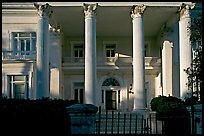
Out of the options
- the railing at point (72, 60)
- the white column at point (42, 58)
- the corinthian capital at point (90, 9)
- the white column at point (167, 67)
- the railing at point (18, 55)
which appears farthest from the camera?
the railing at point (72, 60)

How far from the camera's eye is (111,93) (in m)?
33.7

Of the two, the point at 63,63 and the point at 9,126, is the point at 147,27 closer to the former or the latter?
the point at 63,63

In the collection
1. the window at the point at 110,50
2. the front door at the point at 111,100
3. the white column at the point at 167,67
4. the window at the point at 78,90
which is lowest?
the front door at the point at 111,100

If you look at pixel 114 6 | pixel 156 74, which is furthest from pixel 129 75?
pixel 114 6

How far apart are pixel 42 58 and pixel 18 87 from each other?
620 centimetres

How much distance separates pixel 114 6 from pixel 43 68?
254 inches

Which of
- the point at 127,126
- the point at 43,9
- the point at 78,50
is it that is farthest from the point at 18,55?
the point at 127,126

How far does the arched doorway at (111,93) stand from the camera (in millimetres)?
33500

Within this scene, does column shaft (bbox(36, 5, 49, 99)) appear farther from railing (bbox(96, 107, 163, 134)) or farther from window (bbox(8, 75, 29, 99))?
railing (bbox(96, 107, 163, 134))

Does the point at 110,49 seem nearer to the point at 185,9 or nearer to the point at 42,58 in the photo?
the point at 185,9

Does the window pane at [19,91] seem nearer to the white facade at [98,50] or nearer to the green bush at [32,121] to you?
the white facade at [98,50]

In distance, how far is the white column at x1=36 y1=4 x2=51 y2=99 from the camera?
2441 cm

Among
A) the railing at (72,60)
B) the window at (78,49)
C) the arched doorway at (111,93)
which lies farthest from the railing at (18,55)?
the arched doorway at (111,93)

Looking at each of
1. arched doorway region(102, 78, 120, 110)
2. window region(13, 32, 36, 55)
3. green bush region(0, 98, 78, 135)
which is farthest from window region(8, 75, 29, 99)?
green bush region(0, 98, 78, 135)
